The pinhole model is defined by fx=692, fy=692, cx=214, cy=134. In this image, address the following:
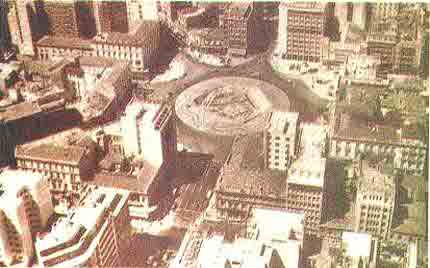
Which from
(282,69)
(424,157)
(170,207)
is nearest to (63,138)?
(170,207)

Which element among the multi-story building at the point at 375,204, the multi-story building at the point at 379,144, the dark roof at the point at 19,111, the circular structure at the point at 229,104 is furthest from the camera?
the circular structure at the point at 229,104

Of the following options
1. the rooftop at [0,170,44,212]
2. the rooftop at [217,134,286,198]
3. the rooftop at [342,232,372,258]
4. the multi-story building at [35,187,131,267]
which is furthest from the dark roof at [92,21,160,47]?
the rooftop at [342,232,372,258]

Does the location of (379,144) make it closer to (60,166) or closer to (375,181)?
(375,181)

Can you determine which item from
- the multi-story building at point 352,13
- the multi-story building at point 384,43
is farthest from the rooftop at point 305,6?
the multi-story building at point 384,43

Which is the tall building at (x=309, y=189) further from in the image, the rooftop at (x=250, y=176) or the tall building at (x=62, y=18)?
the tall building at (x=62, y=18)

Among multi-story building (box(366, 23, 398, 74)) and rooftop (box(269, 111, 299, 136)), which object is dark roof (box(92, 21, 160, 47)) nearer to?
rooftop (box(269, 111, 299, 136))

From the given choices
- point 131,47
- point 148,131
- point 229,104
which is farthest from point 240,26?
point 148,131

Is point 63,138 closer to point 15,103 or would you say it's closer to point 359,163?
point 15,103
